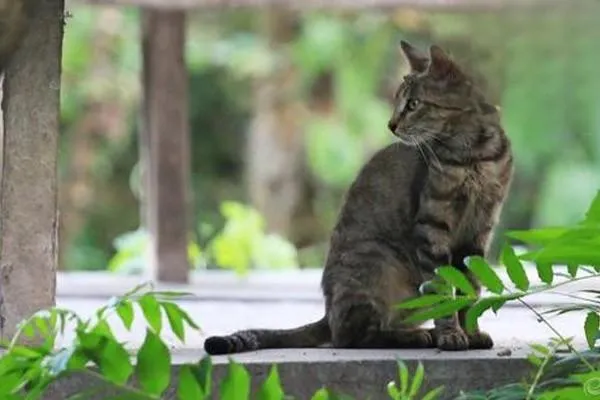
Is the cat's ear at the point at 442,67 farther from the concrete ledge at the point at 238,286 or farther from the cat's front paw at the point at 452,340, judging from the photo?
the concrete ledge at the point at 238,286

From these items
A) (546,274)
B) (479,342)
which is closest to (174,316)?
(546,274)

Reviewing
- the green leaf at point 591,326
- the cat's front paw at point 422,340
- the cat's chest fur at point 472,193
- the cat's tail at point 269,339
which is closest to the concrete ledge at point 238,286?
the cat's chest fur at point 472,193

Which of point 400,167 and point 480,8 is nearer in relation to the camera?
point 400,167

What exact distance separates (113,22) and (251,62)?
1.16 meters

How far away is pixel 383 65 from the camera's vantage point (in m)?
11.4

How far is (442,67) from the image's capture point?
3.30m

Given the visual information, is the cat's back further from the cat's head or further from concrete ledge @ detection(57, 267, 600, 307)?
concrete ledge @ detection(57, 267, 600, 307)

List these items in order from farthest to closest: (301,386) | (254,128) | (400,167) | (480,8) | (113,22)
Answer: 1. (254,128)
2. (113,22)
3. (480,8)
4. (400,167)
5. (301,386)

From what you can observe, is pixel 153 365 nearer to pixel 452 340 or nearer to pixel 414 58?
pixel 452 340

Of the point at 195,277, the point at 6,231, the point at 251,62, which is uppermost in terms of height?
the point at 251,62

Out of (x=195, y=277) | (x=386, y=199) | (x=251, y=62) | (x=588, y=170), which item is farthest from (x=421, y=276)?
(x=251, y=62)

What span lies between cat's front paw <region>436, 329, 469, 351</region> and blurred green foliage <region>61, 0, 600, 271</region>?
6.85m

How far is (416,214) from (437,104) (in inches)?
10.8

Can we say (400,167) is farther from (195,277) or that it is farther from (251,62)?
(251,62)
